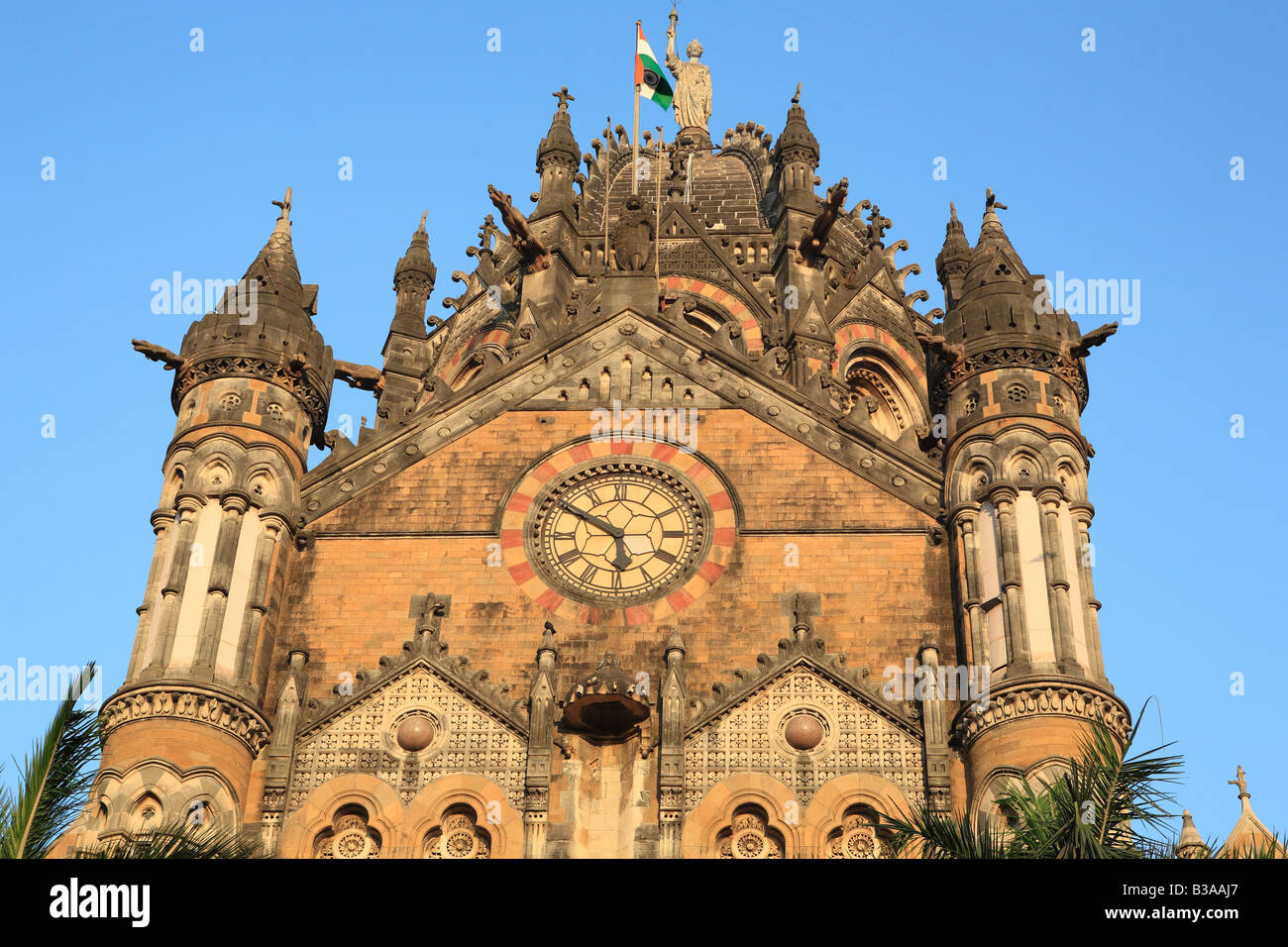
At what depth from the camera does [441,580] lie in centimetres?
3231

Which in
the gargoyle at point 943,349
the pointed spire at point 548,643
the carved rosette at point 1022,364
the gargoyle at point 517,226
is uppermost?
the gargoyle at point 517,226

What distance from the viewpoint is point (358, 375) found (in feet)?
120

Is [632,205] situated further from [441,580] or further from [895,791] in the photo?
[895,791]

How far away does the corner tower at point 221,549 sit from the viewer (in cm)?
2917

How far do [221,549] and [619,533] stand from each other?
256 inches

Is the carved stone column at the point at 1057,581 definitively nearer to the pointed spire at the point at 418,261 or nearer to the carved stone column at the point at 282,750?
the carved stone column at the point at 282,750


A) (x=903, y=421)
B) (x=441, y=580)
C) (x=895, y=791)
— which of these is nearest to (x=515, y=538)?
(x=441, y=580)

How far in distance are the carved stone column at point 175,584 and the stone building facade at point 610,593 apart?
0.04 metres

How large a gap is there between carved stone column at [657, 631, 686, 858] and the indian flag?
2045cm

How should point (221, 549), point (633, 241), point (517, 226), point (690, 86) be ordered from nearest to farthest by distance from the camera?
point (221, 549), point (633, 241), point (517, 226), point (690, 86)

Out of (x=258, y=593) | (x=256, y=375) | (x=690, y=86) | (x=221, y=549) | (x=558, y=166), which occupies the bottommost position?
(x=258, y=593)

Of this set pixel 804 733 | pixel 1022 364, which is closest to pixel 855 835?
pixel 804 733

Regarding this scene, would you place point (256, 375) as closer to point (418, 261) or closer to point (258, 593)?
point (258, 593)

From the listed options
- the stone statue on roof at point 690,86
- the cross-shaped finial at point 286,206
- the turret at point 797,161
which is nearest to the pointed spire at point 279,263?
the cross-shaped finial at point 286,206
